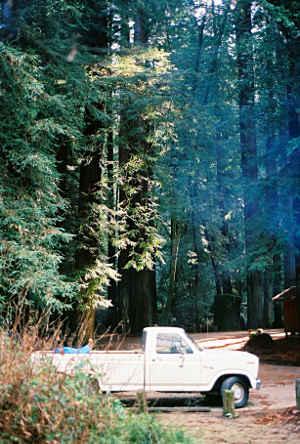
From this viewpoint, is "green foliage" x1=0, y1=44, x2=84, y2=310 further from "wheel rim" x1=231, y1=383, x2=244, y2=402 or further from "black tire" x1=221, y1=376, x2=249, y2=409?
"wheel rim" x1=231, y1=383, x2=244, y2=402

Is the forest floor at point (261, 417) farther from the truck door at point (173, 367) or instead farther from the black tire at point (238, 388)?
the truck door at point (173, 367)

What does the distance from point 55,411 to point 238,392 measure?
21.4 ft

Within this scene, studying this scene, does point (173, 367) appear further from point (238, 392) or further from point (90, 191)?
point (90, 191)

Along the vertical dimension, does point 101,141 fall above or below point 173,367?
above

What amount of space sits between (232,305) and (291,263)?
4.84 metres

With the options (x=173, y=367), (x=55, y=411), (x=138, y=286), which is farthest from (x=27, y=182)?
(x=138, y=286)

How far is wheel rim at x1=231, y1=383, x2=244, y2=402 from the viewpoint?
37.7 ft

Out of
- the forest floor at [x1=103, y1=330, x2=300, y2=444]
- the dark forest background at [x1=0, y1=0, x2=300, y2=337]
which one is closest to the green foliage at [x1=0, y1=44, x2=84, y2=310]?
the dark forest background at [x1=0, y1=0, x2=300, y2=337]

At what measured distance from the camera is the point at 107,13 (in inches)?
774

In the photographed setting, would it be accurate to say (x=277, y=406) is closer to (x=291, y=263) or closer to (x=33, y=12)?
(x=33, y=12)

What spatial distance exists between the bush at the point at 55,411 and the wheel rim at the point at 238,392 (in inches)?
187

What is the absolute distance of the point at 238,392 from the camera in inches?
454

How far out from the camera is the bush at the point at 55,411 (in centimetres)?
580

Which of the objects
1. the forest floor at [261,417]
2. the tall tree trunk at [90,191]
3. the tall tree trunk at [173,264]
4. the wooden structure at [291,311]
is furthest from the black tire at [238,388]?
the tall tree trunk at [173,264]
